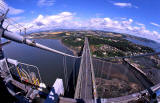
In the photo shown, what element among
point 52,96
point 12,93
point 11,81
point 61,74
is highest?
point 11,81

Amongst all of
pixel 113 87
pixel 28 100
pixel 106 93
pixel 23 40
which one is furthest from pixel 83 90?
pixel 23 40

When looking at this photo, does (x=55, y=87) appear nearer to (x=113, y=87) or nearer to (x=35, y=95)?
(x=35, y=95)

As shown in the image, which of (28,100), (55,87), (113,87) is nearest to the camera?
(28,100)

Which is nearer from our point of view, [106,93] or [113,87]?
[106,93]

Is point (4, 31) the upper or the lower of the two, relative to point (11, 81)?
upper

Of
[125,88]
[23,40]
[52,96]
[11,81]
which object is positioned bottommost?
[125,88]

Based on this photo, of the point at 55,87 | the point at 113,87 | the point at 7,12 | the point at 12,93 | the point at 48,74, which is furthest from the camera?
the point at 48,74

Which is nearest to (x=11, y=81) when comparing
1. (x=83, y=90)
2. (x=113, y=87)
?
(x=83, y=90)

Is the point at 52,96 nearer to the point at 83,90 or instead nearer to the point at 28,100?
the point at 28,100

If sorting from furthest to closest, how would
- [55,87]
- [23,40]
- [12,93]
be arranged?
1. [55,87]
2. [12,93]
3. [23,40]
